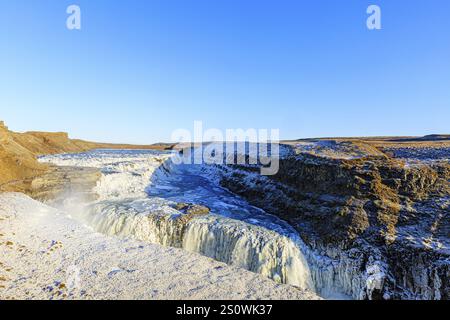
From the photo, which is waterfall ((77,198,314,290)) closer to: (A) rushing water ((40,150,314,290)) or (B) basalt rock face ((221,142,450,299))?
(A) rushing water ((40,150,314,290))

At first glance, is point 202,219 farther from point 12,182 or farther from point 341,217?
point 12,182

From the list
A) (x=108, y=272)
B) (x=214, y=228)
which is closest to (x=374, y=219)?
(x=214, y=228)

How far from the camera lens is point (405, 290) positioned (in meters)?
13.1

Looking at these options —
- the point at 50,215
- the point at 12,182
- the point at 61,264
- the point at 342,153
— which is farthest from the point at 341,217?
the point at 12,182

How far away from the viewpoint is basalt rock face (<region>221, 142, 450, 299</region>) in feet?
43.7

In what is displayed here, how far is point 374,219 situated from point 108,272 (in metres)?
14.5

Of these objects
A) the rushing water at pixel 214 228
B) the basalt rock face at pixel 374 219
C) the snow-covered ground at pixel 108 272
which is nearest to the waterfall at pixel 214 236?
the rushing water at pixel 214 228

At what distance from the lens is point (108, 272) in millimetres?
9953

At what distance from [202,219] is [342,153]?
14.3 meters

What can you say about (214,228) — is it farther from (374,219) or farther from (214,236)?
(374,219)

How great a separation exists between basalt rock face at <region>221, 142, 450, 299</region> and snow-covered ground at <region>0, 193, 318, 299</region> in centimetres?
678

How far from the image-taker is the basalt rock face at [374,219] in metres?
13.3

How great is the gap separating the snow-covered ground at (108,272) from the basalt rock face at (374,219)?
678 centimetres

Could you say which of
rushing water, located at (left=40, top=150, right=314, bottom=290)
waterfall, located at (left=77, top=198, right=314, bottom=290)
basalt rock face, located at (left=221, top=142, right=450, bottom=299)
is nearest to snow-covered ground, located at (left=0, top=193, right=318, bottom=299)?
waterfall, located at (left=77, top=198, right=314, bottom=290)
